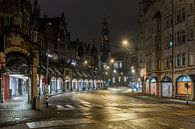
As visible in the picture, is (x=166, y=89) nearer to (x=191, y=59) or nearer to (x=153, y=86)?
(x=153, y=86)

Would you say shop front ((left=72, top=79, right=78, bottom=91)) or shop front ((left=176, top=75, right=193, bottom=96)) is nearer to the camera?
shop front ((left=176, top=75, right=193, bottom=96))

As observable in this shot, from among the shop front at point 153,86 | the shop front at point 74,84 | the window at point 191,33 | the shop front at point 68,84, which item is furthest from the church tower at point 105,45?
the window at point 191,33

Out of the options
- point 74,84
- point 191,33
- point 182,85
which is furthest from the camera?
point 74,84

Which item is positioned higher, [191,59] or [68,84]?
[191,59]

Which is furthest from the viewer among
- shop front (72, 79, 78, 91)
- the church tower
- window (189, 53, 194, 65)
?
the church tower

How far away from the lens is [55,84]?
8875 centimetres

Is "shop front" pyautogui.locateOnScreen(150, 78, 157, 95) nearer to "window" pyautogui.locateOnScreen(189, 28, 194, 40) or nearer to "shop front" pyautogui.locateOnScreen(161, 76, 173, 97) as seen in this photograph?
"shop front" pyautogui.locateOnScreen(161, 76, 173, 97)

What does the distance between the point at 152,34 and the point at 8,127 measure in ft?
164

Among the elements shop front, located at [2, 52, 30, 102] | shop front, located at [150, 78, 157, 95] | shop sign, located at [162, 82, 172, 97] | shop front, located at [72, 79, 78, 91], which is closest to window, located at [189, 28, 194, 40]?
shop sign, located at [162, 82, 172, 97]

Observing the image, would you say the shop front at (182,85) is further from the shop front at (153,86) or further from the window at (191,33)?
the shop front at (153,86)

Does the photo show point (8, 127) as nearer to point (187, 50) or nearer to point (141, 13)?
point (187, 50)

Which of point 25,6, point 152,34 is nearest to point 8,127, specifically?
point 25,6

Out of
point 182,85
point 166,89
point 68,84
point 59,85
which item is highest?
point 182,85

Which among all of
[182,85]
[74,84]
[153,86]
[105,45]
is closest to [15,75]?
[182,85]
